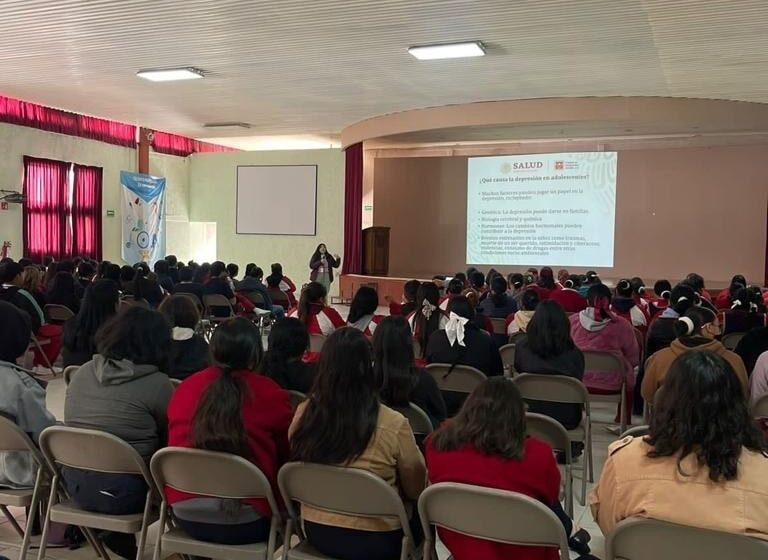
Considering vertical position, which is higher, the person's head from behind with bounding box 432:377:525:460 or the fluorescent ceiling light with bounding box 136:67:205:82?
the fluorescent ceiling light with bounding box 136:67:205:82

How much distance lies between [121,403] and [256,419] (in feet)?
1.74

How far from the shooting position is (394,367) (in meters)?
2.82

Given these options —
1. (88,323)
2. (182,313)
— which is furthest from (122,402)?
(88,323)

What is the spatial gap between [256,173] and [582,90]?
320 inches

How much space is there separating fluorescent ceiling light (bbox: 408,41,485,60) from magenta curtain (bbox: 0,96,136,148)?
292 inches

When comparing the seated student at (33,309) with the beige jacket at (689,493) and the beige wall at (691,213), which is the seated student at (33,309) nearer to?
the beige jacket at (689,493)

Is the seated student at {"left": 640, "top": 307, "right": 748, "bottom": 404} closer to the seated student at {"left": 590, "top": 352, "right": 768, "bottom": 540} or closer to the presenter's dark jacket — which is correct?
the seated student at {"left": 590, "top": 352, "right": 768, "bottom": 540}

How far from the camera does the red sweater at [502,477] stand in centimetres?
198

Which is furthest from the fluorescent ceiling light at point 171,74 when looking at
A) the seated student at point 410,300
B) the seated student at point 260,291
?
the seated student at point 410,300

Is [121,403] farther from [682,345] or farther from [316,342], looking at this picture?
[682,345]

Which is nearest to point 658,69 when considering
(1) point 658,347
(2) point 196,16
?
(1) point 658,347

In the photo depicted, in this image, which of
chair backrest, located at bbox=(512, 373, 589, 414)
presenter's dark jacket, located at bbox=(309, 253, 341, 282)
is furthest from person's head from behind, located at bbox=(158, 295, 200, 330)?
presenter's dark jacket, located at bbox=(309, 253, 341, 282)

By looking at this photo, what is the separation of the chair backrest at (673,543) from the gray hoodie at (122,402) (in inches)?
63.6

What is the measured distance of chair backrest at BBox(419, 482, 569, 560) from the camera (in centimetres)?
184
